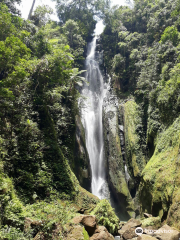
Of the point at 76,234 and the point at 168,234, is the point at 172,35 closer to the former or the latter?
the point at 168,234

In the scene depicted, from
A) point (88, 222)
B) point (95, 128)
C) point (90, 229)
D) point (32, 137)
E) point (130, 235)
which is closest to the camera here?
point (90, 229)

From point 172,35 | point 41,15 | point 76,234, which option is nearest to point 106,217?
point 76,234

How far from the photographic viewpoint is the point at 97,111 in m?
23.2

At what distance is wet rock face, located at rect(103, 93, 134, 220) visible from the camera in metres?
15.7

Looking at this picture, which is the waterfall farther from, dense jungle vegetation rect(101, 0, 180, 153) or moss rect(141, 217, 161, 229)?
moss rect(141, 217, 161, 229)

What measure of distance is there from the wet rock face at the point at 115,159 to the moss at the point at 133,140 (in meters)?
0.93

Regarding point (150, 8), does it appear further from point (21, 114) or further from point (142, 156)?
point (21, 114)

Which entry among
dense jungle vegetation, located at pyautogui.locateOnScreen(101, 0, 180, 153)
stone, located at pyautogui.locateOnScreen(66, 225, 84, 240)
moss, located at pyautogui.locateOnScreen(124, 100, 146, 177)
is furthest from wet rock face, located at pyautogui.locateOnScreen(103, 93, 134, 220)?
stone, located at pyautogui.locateOnScreen(66, 225, 84, 240)

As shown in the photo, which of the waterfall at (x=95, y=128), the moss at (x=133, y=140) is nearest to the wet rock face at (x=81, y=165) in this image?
the waterfall at (x=95, y=128)

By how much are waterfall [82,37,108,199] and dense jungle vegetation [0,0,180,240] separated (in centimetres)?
360

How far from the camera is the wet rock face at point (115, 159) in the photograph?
15732mm

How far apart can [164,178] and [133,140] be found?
7.79 metres

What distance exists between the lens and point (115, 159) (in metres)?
17.8

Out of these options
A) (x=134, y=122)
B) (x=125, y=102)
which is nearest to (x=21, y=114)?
(x=134, y=122)
